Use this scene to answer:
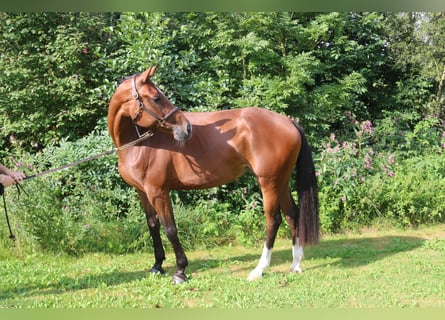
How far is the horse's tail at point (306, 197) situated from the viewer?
425 centimetres

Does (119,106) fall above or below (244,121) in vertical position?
above

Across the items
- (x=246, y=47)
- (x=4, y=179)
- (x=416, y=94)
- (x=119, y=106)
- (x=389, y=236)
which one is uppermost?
(x=246, y=47)

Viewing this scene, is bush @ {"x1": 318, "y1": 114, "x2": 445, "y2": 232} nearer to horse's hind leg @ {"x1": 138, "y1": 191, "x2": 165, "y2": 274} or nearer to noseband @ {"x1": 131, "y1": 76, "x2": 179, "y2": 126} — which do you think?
horse's hind leg @ {"x1": 138, "y1": 191, "x2": 165, "y2": 274}

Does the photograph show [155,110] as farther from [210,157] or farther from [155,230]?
[155,230]

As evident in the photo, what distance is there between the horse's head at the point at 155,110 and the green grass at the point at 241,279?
5.05ft

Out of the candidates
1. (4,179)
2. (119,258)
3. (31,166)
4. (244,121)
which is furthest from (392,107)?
(4,179)

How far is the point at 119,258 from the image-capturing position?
5004mm

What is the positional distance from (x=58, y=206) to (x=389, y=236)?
4.86 m

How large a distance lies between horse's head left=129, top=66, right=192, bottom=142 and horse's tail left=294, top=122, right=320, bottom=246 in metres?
1.34

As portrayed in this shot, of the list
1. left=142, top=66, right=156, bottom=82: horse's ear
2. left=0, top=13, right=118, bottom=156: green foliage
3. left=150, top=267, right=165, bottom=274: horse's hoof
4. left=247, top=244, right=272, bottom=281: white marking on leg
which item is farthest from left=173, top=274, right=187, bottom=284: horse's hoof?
left=0, top=13, right=118, bottom=156: green foliage

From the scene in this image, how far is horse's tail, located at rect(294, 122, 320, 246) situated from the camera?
13.9ft

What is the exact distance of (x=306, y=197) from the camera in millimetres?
4289

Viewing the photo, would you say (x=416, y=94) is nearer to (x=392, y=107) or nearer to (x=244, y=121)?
(x=392, y=107)

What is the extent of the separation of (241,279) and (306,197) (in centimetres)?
114
